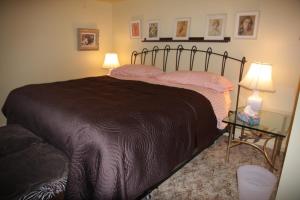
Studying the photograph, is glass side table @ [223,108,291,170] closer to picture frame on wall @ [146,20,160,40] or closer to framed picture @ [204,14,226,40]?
framed picture @ [204,14,226,40]

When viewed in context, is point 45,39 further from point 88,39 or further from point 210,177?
point 210,177

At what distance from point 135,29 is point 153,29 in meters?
0.44

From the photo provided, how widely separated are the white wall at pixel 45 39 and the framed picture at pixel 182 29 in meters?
1.63

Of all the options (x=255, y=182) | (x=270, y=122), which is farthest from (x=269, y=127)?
(x=255, y=182)

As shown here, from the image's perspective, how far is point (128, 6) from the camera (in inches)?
154

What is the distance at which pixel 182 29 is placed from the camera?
321 centimetres

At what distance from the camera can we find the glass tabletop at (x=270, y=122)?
2.04m

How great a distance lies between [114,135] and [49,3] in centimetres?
295

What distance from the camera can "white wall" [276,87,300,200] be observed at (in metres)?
0.99

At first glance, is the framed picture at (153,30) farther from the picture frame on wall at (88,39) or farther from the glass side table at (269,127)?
the glass side table at (269,127)

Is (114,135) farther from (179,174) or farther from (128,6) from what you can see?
(128,6)

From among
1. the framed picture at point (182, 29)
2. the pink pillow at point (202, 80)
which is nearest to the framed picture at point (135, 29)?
the framed picture at point (182, 29)

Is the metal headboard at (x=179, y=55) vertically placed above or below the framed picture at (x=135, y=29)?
below

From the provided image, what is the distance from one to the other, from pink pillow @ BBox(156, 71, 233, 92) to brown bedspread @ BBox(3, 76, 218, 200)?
1.13 feet
